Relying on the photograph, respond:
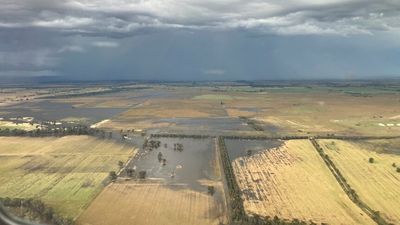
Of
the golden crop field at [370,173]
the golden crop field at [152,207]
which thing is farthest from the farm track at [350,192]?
the golden crop field at [152,207]

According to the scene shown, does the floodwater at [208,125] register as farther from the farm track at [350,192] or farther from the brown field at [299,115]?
the farm track at [350,192]

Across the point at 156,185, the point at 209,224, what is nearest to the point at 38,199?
the point at 156,185

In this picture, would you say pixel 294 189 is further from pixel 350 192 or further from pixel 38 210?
pixel 38 210

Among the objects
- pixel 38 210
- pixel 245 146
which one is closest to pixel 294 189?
pixel 38 210

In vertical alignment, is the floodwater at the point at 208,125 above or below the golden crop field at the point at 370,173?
below

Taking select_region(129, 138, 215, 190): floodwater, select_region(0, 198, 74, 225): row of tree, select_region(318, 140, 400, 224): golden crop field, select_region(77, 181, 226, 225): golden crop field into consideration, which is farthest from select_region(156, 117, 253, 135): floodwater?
select_region(0, 198, 74, 225): row of tree

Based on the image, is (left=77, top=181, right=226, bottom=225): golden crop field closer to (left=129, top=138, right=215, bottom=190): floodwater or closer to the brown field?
(left=129, top=138, right=215, bottom=190): floodwater

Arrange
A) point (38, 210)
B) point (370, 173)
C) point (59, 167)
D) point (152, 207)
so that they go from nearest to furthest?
point (38, 210)
point (152, 207)
point (370, 173)
point (59, 167)
